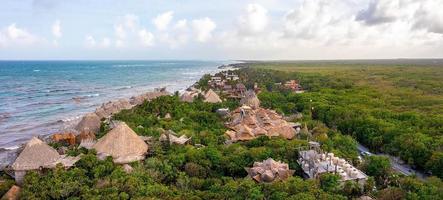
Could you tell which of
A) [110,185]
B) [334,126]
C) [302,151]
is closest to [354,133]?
[334,126]

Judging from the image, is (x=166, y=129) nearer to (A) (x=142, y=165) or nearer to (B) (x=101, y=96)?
(A) (x=142, y=165)

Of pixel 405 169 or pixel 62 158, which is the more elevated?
pixel 62 158

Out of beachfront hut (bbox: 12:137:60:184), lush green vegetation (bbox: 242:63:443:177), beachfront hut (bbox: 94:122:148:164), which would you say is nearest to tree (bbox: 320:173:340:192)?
lush green vegetation (bbox: 242:63:443:177)

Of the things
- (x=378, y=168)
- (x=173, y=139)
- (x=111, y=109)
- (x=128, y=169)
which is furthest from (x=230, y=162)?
(x=111, y=109)

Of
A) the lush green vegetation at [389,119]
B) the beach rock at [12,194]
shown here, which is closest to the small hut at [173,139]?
the beach rock at [12,194]

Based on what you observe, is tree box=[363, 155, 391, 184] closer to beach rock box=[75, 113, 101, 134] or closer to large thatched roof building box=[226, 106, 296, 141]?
large thatched roof building box=[226, 106, 296, 141]
